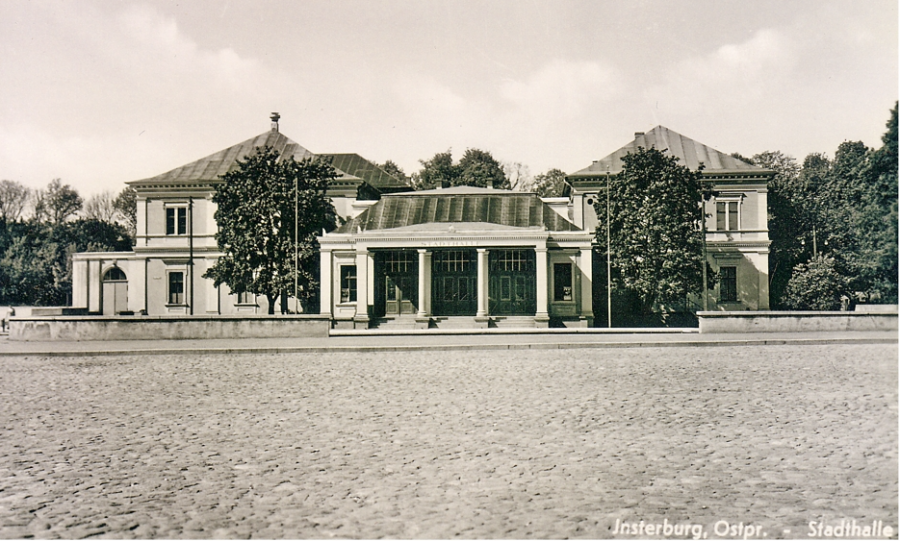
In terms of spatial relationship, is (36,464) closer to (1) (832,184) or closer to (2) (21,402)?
(2) (21,402)

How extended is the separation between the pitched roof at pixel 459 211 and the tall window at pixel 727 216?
10559mm

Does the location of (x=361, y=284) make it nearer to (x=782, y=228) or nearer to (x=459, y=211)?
(x=459, y=211)

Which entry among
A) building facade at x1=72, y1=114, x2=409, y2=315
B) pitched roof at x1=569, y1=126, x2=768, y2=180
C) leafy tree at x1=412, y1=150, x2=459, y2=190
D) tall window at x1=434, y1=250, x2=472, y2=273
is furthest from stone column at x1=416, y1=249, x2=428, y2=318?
leafy tree at x1=412, y1=150, x2=459, y2=190

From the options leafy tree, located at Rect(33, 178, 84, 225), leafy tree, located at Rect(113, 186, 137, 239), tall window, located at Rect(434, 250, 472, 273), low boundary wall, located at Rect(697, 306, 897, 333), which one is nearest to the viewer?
low boundary wall, located at Rect(697, 306, 897, 333)

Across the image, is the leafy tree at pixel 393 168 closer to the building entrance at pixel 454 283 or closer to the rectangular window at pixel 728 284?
the building entrance at pixel 454 283

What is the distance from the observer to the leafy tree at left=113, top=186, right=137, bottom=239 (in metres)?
71.1

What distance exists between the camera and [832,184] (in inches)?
1540

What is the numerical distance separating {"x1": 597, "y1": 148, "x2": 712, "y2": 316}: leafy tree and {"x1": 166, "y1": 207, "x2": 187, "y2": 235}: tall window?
25.5 meters

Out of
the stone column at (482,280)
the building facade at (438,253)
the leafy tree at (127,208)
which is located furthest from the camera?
the leafy tree at (127,208)

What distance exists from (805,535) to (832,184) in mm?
39686

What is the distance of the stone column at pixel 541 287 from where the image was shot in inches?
1257

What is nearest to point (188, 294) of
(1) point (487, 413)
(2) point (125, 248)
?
(2) point (125, 248)

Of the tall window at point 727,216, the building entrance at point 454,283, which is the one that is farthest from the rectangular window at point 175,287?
the tall window at point 727,216

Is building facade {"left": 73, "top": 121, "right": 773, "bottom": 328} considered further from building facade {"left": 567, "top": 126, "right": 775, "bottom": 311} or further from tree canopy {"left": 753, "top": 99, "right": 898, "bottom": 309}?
tree canopy {"left": 753, "top": 99, "right": 898, "bottom": 309}
